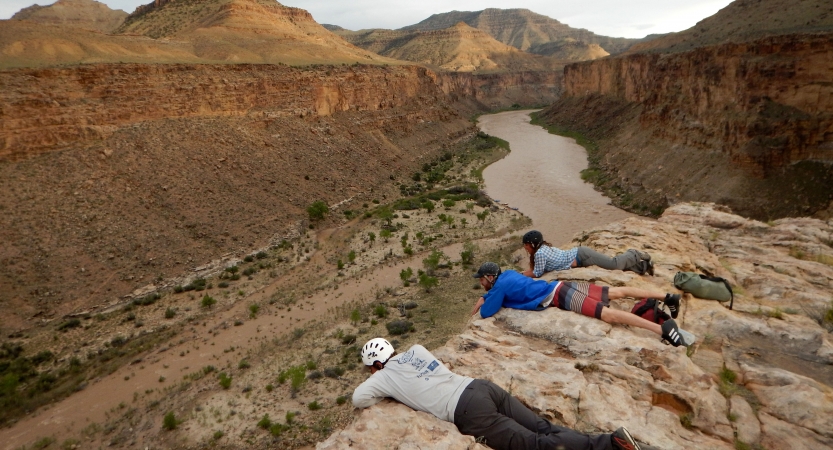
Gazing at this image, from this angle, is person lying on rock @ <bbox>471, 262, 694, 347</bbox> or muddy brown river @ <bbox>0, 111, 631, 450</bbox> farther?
muddy brown river @ <bbox>0, 111, 631, 450</bbox>

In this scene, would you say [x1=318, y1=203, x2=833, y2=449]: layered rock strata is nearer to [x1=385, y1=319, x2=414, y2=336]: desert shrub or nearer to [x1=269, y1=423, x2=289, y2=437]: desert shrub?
[x1=269, y1=423, x2=289, y2=437]: desert shrub

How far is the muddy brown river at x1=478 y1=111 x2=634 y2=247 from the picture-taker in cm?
2939

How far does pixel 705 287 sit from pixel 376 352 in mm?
5441

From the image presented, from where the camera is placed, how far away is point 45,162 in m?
22.8

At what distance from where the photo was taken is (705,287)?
7383 mm

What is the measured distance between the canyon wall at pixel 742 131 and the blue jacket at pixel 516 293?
873 inches

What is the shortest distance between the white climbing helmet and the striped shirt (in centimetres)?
422

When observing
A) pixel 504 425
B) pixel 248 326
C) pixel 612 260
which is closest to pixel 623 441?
pixel 504 425

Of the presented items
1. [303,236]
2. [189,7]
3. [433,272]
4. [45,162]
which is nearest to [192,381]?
[433,272]

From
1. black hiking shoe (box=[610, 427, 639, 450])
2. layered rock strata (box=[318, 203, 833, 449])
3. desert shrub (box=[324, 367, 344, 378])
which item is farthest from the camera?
desert shrub (box=[324, 367, 344, 378])

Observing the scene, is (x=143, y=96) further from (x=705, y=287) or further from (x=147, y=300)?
(x=705, y=287)

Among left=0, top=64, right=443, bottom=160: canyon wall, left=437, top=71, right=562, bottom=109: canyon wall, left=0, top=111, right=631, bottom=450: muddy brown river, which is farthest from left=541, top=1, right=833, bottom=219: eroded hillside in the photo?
left=437, top=71, right=562, bottom=109: canyon wall

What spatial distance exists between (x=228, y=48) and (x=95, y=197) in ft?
69.2

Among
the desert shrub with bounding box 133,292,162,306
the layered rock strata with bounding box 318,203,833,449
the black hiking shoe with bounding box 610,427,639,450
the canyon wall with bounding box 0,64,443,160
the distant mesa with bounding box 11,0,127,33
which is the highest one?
the distant mesa with bounding box 11,0,127,33
